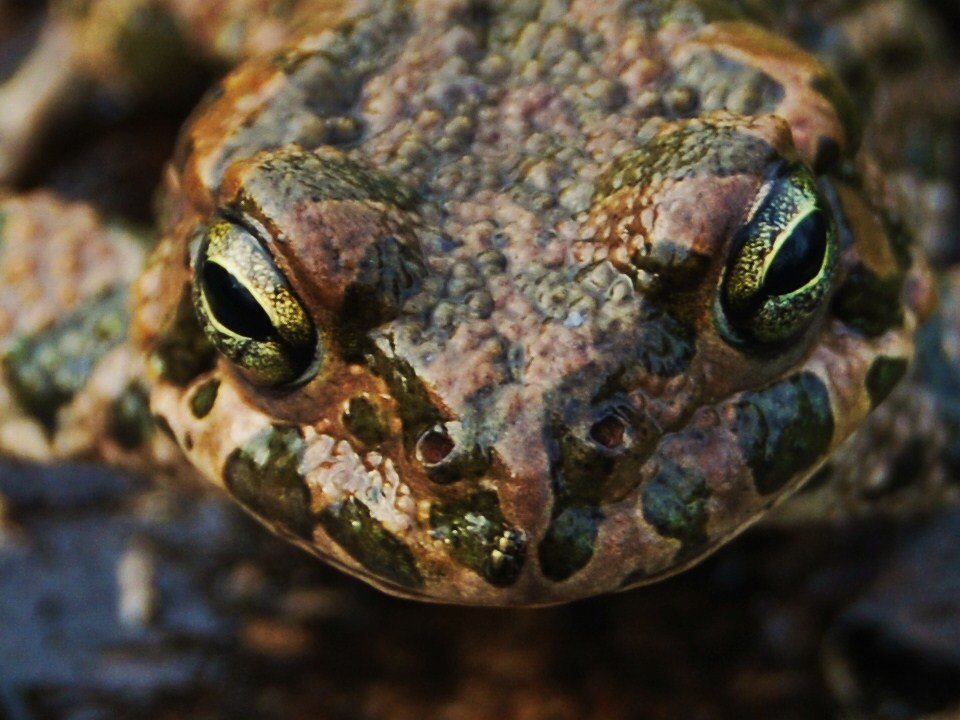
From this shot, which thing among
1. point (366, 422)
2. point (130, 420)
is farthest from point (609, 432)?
point (130, 420)

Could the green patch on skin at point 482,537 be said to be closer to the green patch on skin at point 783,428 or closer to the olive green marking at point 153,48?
the green patch on skin at point 783,428

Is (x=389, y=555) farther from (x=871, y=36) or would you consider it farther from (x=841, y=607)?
(x=871, y=36)

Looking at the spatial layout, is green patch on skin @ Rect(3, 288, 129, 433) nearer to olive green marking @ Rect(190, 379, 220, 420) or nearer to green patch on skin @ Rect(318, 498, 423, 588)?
olive green marking @ Rect(190, 379, 220, 420)

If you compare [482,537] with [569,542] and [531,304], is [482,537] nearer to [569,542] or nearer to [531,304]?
[569,542]

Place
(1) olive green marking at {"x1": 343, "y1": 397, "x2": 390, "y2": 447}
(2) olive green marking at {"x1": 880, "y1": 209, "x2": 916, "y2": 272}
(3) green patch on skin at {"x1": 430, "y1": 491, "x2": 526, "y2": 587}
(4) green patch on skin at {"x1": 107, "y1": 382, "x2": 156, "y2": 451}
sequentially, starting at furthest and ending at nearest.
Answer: (4) green patch on skin at {"x1": 107, "y1": 382, "x2": 156, "y2": 451}, (2) olive green marking at {"x1": 880, "y1": 209, "x2": 916, "y2": 272}, (1) olive green marking at {"x1": 343, "y1": 397, "x2": 390, "y2": 447}, (3) green patch on skin at {"x1": 430, "y1": 491, "x2": 526, "y2": 587}

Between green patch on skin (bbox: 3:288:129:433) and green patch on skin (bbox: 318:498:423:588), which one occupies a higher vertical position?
green patch on skin (bbox: 318:498:423:588)

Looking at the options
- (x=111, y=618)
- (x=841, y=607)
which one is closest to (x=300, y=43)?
(x=111, y=618)

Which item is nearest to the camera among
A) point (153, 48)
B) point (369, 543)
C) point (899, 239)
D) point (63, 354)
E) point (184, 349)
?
point (369, 543)

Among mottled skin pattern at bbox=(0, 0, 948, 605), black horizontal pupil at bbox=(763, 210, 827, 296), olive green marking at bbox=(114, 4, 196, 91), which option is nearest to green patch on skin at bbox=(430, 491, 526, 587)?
mottled skin pattern at bbox=(0, 0, 948, 605)
